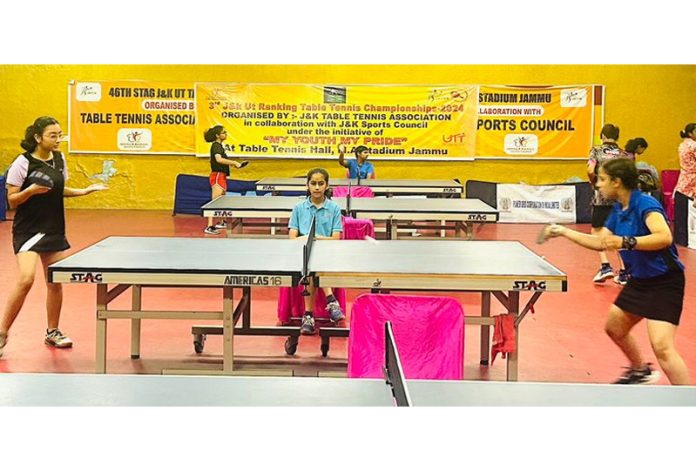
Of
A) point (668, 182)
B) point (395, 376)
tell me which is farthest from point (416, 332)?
point (668, 182)

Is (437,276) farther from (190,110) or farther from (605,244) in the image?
(190,110)

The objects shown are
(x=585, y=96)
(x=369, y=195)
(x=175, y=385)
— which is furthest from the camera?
(x=585, y=96)

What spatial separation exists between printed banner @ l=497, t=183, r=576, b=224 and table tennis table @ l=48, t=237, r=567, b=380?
8.91 m

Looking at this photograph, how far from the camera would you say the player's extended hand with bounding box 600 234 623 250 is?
3988 millimetres

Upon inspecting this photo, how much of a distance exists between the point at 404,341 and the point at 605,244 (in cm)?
112

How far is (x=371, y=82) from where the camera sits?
15.2 metres

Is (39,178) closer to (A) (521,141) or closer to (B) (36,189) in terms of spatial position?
(B) (36,189)

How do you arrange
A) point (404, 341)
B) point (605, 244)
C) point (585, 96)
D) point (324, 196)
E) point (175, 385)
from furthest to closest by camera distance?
point (585, 96) → point (324, 196) → point (605, 244) → point (404, 341) → point (175, 385)

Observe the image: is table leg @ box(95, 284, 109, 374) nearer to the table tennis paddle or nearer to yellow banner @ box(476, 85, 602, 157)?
the table tennis paddle

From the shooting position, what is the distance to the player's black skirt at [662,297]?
13.6 ft

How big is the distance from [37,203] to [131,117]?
Result: 34.7 ft

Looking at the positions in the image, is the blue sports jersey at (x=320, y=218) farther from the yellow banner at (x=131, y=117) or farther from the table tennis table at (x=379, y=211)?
the yellow banner at (x=131, y=117)
